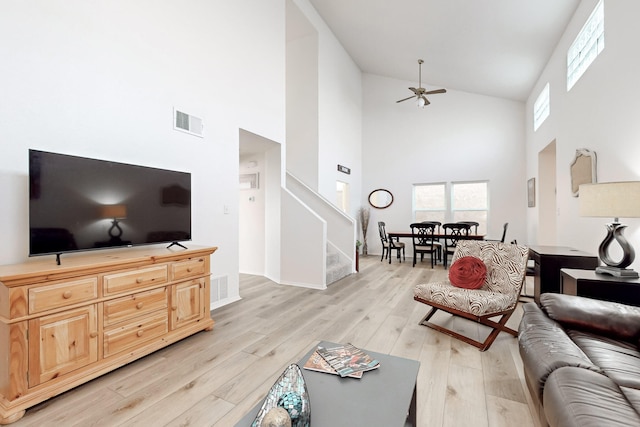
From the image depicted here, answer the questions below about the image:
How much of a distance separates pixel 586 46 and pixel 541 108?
95.8 inches

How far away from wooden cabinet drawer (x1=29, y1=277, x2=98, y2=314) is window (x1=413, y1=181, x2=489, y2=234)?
745 centimetres

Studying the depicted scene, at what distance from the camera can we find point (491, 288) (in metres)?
2.91

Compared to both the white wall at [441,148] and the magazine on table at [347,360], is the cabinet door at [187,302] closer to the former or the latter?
the magazine on table at [347,360]

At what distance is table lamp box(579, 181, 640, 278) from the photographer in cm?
207

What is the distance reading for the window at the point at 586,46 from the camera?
3252mm

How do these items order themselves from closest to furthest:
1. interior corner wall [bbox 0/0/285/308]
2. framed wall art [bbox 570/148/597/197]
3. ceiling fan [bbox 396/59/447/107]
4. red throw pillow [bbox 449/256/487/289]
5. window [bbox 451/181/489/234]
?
interior corner wall [bbox 0/0/285/308] → red throw pillow [bbox 449/256/487/289] → framed wall art [bbox 570/148/597/197] → ceiling fan [bbox 396/59/447/107] → window [bbox 451/181/489/234]

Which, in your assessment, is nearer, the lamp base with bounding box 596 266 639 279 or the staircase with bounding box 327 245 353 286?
the lamp base with bounding box 596 266 639 279

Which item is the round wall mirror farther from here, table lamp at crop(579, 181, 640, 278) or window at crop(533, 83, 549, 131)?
table lamp at crop(579, 181, 640, 278)

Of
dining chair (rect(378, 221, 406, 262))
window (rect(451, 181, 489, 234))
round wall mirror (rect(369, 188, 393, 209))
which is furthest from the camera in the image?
round wall mirror (rect(369, 188, 393, 209))

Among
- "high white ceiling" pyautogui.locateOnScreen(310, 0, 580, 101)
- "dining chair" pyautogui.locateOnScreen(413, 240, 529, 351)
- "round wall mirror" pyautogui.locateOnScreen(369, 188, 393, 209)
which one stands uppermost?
"high white ceiling" pyautogui.locateOnScreen(310, 0, 580, 101)

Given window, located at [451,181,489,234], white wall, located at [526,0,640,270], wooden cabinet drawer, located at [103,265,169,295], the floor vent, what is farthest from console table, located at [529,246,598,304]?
window, located at [451,181,489,234]

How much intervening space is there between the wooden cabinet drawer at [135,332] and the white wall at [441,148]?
6.72 m

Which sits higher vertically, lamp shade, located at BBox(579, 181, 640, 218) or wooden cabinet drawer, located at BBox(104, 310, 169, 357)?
lamp shade, located at BBox(579, 181, 640, 218)

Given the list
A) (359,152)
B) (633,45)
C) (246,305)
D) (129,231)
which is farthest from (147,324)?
(359,152)
